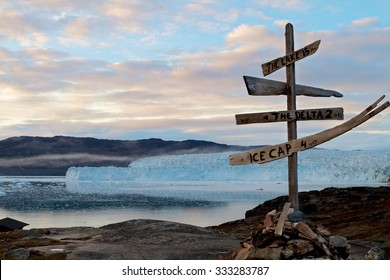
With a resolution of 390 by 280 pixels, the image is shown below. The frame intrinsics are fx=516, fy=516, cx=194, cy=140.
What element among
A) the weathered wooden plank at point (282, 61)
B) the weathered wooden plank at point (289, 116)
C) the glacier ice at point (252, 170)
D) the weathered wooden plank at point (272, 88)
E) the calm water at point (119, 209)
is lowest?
the calm water at point (119, 209)

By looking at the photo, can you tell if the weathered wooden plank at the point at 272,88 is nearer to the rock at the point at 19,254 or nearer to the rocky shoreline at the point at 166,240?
the rocky shoreline at the point at 166,240

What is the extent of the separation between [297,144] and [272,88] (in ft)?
5.11

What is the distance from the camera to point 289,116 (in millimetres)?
11555

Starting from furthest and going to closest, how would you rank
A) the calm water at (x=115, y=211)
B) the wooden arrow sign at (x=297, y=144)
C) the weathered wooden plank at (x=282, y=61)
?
the calm water at (x=115, y=211)
the weathered wooden plank at (x=282, y=61)
the wooden arrow sign at (x=297, y=144)

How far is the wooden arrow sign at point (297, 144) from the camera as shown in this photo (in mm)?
10672

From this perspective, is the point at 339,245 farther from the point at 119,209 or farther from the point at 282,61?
the point at 119,209

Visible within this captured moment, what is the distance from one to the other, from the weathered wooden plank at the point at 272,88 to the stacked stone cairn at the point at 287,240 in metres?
2.62

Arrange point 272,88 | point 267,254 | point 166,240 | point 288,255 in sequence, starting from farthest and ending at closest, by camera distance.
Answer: point 166,240 < point 272,88 < point 267,254 < point 288,255

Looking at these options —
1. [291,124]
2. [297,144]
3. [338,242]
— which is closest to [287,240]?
[338,242]

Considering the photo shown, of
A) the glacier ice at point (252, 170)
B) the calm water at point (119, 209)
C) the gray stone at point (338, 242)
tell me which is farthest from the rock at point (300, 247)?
the glacier ice at point (252, 170)

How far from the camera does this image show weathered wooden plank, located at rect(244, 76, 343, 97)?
1146cm

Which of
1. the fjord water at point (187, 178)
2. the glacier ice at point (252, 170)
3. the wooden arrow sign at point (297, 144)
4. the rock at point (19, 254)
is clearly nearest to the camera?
the wooden arrow sign at point (297, 144)

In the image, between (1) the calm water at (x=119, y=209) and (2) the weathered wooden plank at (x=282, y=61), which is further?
(1) the calm water at (x=119, y=209)

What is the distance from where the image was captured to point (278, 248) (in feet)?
34.4
